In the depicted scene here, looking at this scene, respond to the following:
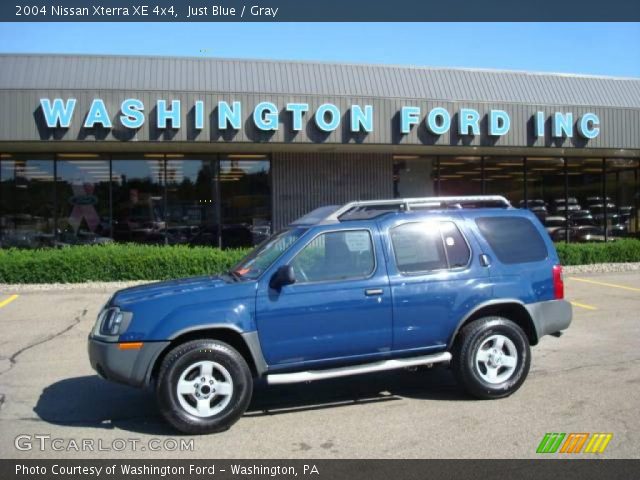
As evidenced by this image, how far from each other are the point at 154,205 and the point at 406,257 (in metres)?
12.9

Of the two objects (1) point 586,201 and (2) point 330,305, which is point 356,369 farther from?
(1) point 586,201

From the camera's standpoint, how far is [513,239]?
249 inches

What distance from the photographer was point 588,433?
Answer: 498 centimetres

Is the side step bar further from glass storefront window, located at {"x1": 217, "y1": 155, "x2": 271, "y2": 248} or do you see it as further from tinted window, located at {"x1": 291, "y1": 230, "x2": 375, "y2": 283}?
glass storefront window, located at {"x1": 217, "y1": 155, "x2": 271, "y2": 248}

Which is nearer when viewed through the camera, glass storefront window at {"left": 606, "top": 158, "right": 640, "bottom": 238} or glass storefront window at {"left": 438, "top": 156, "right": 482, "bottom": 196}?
glass storefront window at {"left": 438, "top": 156, "right": 482, "bottom": 196}

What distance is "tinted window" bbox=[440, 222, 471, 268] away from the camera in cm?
600

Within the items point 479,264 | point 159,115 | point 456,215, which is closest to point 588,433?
point 479,264

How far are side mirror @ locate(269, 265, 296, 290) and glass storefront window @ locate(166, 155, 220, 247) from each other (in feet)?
41.5

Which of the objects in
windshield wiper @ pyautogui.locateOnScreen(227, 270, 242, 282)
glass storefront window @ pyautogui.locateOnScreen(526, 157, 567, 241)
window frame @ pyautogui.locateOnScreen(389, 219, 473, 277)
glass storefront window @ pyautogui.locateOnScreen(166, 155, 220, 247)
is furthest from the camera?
glass storefront window @ pyautogui.locateOnScreen(526, 157, 567, 241)

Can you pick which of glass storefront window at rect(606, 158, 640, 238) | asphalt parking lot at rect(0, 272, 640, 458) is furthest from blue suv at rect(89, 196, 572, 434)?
glass storefront window at rect(606, 158, 640, 238)

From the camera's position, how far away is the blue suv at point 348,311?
514cm
